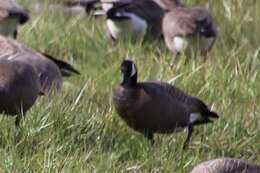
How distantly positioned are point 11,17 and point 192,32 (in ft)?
6.01

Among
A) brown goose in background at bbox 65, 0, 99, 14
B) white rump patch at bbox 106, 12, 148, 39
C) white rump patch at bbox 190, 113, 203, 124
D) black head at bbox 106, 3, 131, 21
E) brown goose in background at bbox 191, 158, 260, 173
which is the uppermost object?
brown goose in background at bbox 191, 158, 260, 173

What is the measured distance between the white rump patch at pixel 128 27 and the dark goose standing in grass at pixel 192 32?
568 millimetres

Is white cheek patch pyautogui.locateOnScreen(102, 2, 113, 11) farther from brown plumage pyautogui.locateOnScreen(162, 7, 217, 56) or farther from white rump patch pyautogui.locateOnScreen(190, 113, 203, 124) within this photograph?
white rump patch pyautogui.locateOnScreen(190, 113, 203, 124)

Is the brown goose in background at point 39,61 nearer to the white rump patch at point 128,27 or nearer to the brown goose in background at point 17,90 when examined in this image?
the brown goose in background at point 17,90

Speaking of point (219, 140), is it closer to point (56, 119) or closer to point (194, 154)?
point (194, 154)

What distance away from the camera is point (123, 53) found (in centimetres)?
1040

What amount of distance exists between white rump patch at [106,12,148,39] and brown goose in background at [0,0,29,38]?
1.27 metres

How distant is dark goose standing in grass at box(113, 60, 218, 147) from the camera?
7.76m

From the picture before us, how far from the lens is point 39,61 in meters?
8.91

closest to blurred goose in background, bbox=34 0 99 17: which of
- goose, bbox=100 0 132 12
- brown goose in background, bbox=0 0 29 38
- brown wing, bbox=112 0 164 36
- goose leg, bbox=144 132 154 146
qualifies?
goose, bbox=100 0 132 12

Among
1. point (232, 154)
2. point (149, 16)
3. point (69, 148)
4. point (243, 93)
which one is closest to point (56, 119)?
point (69, 148)

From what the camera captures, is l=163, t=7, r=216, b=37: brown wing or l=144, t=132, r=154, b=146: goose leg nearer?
l=144, t=132, r=154, b=146: goose leg

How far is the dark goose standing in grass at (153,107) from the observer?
7.76 m

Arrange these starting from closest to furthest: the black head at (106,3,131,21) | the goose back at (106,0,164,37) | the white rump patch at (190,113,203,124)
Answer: the white rump patch at (190,113,203,124) → the black head at (106,3,131,21) → the goose back at (106,0,164,37)
